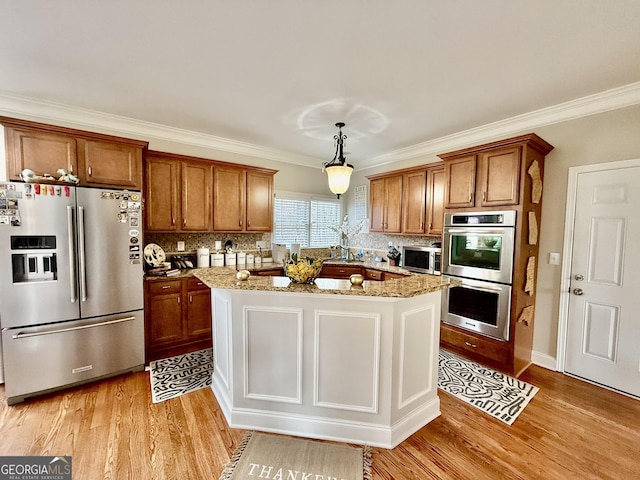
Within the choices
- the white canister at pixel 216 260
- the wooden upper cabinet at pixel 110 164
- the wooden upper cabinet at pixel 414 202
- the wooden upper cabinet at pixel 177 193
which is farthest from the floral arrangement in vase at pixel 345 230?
the wooden upper cabinet at pixel 110 164

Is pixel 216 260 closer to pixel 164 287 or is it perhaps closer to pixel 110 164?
pixel 164 287

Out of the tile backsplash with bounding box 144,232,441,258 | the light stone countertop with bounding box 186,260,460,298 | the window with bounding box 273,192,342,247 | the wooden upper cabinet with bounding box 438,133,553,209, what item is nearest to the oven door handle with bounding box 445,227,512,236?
the wooden upper cabinet with bounding box 438,133,553,209

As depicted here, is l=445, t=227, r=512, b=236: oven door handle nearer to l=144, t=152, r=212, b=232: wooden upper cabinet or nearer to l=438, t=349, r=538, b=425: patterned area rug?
l=438, t=349, r=538, b=425: patterned area rug

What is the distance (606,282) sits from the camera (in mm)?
2715

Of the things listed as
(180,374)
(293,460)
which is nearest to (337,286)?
(293,460)

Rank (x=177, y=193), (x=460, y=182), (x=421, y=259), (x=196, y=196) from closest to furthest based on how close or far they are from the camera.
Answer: (x=460, y=182), (x=177, y=193), (x=196, y=196), (x=421, y=259)

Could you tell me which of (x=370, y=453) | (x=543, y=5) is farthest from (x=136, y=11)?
(x=370, y=453)

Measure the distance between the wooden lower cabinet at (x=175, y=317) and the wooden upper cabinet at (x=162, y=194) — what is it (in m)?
0.76

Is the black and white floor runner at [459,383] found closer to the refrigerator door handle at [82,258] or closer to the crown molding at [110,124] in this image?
the refrigerator door handle at [82,258]

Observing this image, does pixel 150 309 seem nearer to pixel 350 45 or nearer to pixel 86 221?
pixel 86 221

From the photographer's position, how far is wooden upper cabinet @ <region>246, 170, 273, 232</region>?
167 inches

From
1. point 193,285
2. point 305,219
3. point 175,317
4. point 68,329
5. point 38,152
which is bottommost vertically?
point 175,317

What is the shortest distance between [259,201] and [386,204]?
6.71ft

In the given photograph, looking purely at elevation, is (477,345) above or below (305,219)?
below
